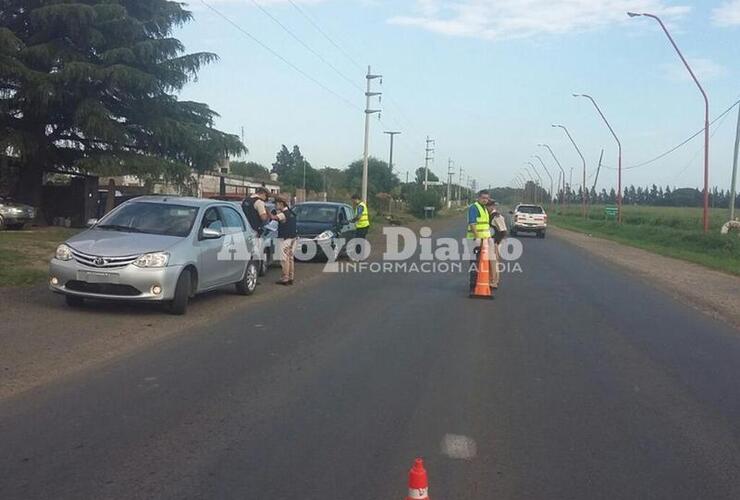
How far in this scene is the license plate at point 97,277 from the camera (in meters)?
10.3

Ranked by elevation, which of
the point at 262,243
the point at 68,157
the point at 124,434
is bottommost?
the point at 124,434

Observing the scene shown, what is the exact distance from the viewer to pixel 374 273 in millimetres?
18719

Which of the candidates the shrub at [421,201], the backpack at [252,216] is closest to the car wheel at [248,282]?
the backpack at [252,216]

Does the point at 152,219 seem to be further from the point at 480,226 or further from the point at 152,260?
the point at 480,226

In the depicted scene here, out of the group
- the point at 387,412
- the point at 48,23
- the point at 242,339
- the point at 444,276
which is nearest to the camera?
the point at 387,412

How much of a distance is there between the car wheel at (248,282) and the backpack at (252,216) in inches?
72.4

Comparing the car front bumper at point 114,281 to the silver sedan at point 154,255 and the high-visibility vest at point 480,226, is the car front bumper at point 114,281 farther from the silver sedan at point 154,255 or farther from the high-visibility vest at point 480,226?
the high-visibility vest at point 480,226

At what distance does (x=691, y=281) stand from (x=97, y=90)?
20500 millimetres

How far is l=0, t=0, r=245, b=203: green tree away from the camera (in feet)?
89.3

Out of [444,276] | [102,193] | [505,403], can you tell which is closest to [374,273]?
[444,276]

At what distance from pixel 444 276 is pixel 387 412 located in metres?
12.0

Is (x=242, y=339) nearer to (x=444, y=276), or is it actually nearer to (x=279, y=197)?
(x=279, y=197)

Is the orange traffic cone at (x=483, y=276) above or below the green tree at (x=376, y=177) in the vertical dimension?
below

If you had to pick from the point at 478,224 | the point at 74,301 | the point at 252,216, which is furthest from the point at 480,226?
the point at 74,301
